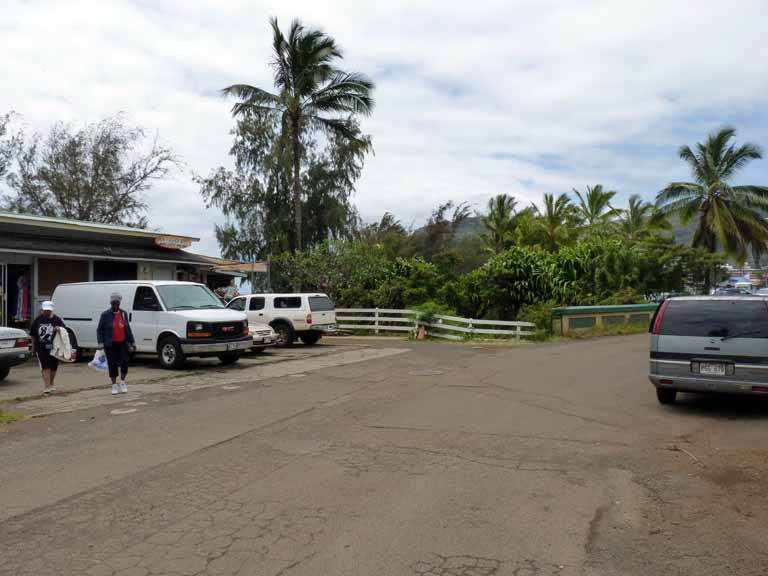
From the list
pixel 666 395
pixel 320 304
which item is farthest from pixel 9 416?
pixel 320 304

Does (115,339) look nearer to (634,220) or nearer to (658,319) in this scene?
(658,319)

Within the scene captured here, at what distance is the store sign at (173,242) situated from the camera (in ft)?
79.3

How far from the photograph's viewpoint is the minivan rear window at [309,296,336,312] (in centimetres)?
2239

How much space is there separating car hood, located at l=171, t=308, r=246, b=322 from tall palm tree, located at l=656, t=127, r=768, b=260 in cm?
3223

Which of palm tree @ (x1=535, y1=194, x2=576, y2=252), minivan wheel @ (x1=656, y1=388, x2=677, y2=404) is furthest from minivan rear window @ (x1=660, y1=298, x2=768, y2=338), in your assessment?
palm tree @ (x1=535, y1=194, x2=576, y2=252)

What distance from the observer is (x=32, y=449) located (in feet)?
25.8

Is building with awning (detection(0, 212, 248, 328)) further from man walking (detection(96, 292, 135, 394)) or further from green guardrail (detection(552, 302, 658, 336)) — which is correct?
green guardrail (detection(552, 302, 658, 336))

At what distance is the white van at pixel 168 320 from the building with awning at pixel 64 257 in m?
3.08

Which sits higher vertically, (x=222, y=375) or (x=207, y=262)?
(x=207, y=262)

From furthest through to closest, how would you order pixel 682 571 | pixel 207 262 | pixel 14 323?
1. pixel 207 262
2. pixel 14 323
3. pixel 682 571

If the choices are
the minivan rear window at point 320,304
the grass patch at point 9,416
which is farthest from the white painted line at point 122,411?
the minivan rear window at point 320,304

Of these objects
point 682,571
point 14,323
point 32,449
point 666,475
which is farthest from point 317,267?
point 682,571

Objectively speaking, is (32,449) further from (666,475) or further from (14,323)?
(14,323)

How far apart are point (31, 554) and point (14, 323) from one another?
1857 cm
